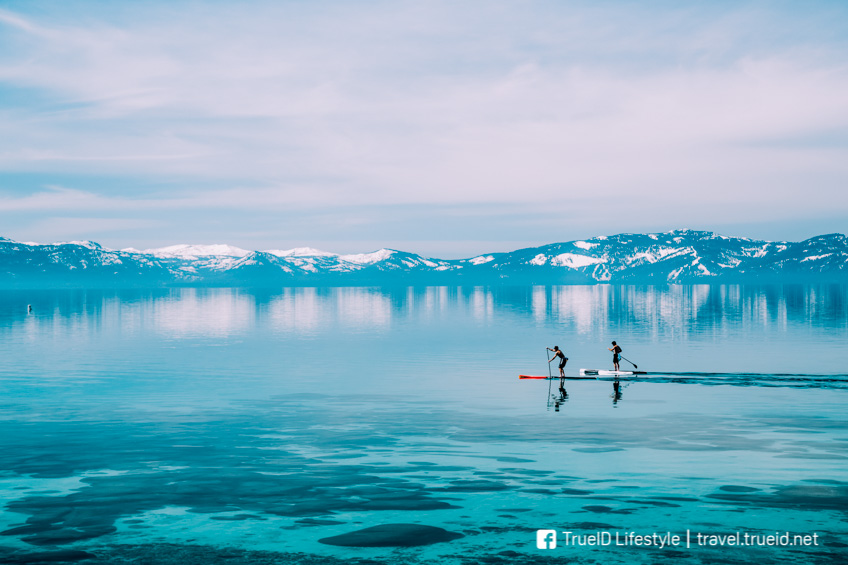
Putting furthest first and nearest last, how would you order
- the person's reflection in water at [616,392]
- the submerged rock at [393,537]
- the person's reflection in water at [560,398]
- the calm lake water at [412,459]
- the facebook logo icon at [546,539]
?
the person's reflection in water at [616,392], the person's reflection in water at [560,398], the calm lake water at [412,459], the submerged rock at [393,537], the facebook logo icon at [546,539]

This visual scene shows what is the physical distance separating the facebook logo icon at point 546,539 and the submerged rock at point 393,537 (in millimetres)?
2447

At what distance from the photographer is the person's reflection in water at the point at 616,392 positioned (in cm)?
5328

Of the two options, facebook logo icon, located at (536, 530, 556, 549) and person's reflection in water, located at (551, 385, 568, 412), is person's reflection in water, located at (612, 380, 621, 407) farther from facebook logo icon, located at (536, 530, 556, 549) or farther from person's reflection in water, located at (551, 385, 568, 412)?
facebook logo icon, located at (536, 530, 556, 549)

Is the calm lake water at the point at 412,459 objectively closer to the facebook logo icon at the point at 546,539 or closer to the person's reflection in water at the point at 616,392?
the facebook logo icon at the point at 546,539

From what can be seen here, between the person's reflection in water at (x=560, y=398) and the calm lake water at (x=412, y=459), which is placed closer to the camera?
the calm lake water at (x=412, y=459)

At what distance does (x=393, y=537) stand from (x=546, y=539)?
4771mm

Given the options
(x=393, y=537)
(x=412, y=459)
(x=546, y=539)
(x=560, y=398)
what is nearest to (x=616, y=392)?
(x=560, y=398)

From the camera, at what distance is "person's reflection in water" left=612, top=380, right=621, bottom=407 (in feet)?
175

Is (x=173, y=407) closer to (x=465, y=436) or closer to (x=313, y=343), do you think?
(x=465, y=436)

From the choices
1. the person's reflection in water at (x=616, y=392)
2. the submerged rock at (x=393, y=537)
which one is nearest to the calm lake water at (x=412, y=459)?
the submerged rock at (x=393, y=537)

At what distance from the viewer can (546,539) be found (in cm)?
2341

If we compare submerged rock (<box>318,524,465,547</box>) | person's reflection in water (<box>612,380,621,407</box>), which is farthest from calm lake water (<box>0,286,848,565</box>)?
person's reflection in water (<box>612,380,621,407</box>)

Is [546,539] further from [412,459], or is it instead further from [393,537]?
[412,459]

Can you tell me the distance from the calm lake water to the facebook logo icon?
0.72 feet
